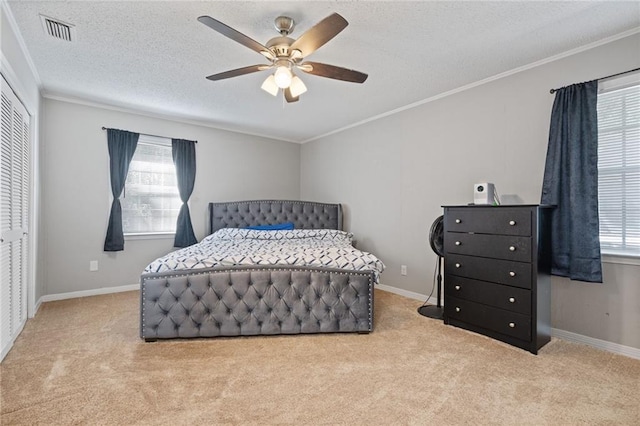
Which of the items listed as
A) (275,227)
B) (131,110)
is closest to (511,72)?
(275,227)

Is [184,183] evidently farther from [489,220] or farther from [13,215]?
[489,220]

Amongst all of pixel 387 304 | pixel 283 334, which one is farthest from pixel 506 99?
pixel 283 334

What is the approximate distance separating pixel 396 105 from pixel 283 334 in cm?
320

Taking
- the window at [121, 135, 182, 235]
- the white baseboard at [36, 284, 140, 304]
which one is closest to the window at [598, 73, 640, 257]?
the window at [121, 135, 182, 235]

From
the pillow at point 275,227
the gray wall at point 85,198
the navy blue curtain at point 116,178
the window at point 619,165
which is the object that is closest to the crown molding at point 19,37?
the gray wall at point 85,198

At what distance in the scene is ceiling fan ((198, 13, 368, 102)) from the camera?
6.38 ft

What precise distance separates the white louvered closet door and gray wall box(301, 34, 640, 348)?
3.99 m

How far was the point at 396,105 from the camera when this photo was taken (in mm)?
4234

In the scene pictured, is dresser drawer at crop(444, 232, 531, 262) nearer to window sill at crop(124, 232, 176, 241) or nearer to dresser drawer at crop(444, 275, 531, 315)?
dresser drawer at crop(444, 275, 531, 315)

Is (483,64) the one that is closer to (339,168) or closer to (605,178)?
(605,178)

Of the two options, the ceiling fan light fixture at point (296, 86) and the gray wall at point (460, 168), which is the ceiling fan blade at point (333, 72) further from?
the gray wall at point (460, 168)

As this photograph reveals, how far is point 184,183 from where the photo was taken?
193 inches

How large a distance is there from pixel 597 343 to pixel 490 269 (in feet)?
3.31

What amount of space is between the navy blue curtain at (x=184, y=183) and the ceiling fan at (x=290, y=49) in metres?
2.64
